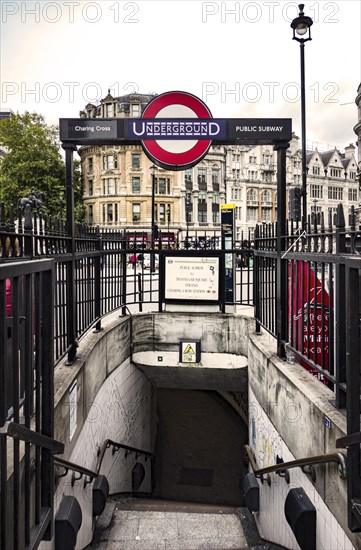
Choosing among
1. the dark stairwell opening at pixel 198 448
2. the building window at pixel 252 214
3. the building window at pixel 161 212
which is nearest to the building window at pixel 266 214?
the building window at pixel 252 214

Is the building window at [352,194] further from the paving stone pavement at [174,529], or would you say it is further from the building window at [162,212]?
the paving stone pavement at [174,529]

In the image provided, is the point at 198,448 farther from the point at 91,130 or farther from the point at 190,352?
the point at 91,130

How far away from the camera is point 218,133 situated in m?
5.83

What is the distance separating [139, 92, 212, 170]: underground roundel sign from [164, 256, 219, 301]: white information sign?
9.99 feet

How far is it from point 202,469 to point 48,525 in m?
9.13

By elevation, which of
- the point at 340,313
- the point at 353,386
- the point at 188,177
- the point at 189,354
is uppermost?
the point at 188,177

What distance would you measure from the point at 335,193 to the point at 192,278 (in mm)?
69437

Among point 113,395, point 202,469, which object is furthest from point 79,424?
point 202,469

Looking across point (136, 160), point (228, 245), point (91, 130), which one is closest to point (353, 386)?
point (91, 130)

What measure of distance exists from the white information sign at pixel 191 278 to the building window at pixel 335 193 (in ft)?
222

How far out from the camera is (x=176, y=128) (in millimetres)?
5805

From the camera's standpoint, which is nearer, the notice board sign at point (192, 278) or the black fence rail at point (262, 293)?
the black fence rail at point (262, 293)

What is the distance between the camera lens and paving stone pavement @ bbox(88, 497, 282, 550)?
5152mm

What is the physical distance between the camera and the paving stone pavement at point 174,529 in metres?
5.15
